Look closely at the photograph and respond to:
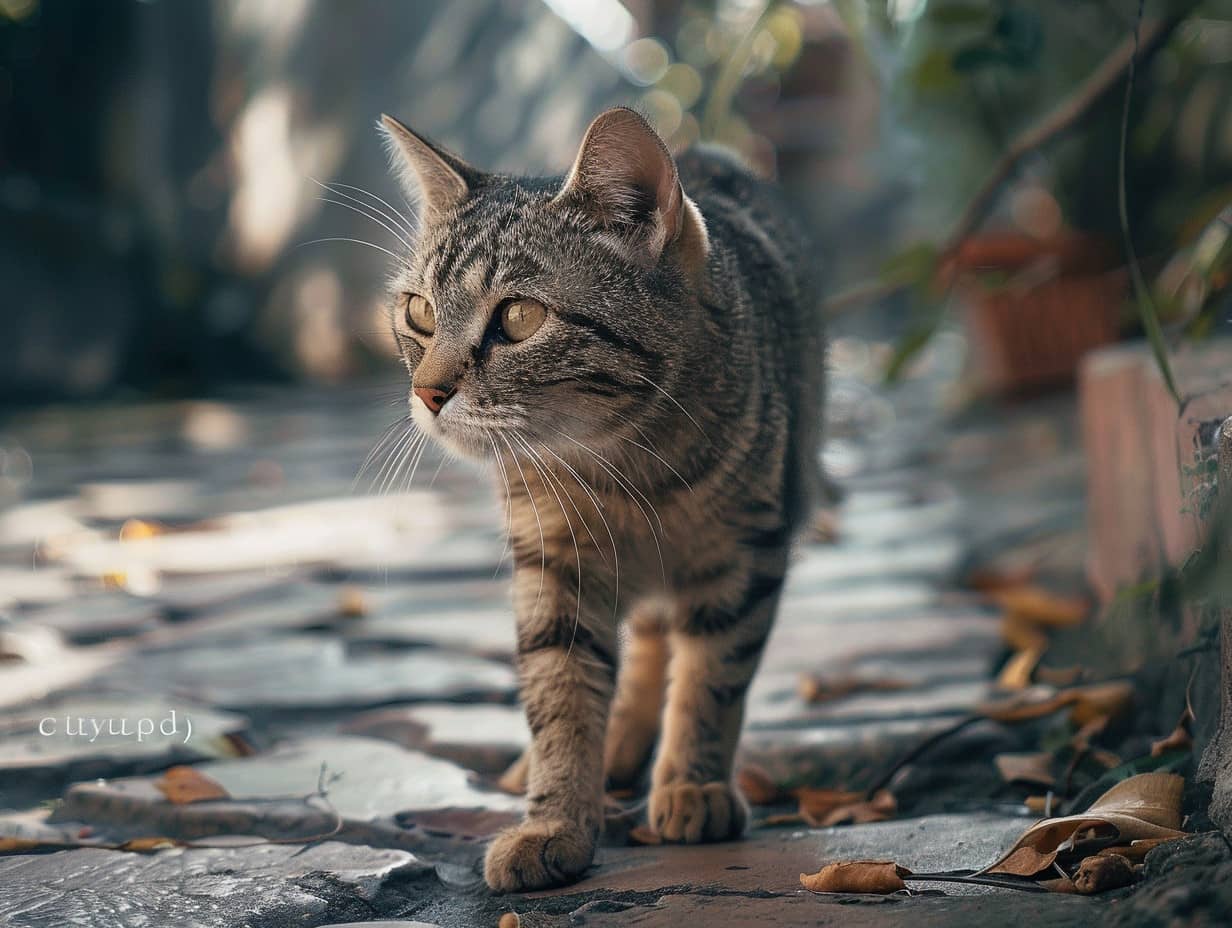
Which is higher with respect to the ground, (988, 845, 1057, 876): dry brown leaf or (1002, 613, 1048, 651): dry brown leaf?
(1002, 613, 1048, 651): dry brown leaf

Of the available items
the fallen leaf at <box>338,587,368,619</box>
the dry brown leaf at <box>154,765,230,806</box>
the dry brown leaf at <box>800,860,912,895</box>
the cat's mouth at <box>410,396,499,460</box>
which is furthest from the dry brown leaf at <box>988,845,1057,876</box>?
the fallen leaf at <box>338,587,368,619</box>

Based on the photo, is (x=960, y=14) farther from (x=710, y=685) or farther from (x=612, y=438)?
(x=710, y=685)

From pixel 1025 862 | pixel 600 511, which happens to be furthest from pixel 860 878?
pixel 600 511

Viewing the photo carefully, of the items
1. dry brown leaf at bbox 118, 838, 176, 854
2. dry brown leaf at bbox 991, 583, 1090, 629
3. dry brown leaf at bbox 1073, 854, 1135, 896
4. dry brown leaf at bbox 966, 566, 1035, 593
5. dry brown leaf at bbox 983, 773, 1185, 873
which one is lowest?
dry brown leaf at bbox 1073, 854, 1135, 896

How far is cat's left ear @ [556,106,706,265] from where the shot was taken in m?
1.93

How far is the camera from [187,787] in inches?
78.0

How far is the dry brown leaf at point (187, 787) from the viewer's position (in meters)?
1.95

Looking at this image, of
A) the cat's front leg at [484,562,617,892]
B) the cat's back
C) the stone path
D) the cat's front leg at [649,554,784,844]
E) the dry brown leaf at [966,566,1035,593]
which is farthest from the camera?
the dry brown leaf at [966,566,1035,593]

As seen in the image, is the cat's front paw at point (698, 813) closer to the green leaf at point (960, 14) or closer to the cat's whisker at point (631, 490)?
the cat's whisker at point (631, 490)

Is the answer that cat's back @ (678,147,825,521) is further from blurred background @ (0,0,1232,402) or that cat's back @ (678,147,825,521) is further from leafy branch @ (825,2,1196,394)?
blurred background @ (0,0,1232,402)

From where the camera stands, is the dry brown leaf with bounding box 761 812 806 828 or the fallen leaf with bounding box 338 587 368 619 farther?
the fallen leaf with bounding box 338 587 368 619

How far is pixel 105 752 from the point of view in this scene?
214 centimetres

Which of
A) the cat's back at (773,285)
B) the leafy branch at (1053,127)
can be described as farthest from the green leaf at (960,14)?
the cat's back at (773,285)

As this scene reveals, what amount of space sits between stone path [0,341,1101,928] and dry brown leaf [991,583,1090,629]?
0.28 ft
